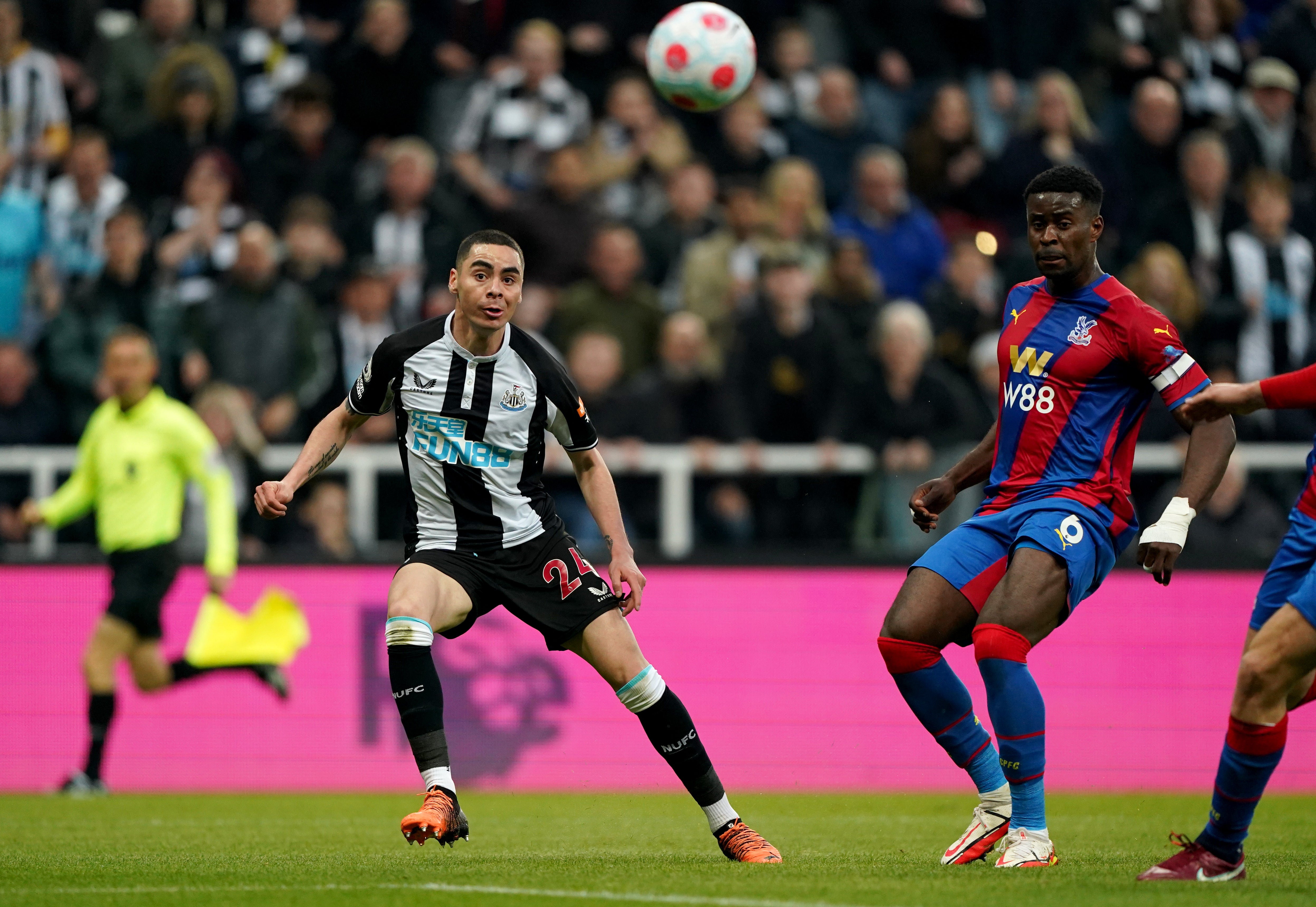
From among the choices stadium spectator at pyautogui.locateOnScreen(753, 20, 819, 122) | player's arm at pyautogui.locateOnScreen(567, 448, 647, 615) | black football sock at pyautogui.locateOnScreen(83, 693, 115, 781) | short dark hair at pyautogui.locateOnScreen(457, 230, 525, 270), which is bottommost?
black football sock at pyautogui.locateOnScreen(83, 693, 115, 781)

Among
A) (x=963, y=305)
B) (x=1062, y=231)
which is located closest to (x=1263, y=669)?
(x=1062, y=231)

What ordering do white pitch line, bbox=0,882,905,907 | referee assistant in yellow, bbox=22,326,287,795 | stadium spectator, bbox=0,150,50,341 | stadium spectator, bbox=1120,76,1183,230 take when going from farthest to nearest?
stadium spectator, bbox=1120,76,1183,230 < stadium spectator, bbox=0,150,50,341 < referee assistant in yellow, bbox=22,326,287,795 < white pitch line, bbox=0,882,905,907

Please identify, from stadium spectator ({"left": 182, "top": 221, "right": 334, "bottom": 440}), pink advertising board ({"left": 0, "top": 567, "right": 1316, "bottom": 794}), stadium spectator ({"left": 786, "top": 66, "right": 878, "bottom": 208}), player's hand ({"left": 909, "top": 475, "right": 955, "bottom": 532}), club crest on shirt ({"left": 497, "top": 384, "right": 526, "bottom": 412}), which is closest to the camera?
club crest on shirt ({"left": 497, "top": 384, "right": 526, "bottom": 412})

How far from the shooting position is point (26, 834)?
332 inches

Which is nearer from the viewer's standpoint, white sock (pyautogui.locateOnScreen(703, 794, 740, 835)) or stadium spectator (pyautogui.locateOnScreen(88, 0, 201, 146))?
white sock (pyautogui.locateOnScreen(703, 794, 740, 835))

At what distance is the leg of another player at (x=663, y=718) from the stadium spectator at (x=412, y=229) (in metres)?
6.50

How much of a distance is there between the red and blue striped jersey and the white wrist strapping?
1.50 ft

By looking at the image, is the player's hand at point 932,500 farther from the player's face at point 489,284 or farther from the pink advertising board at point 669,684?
the pink advertising board at point 669,684

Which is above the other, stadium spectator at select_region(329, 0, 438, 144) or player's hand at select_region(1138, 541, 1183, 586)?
stadium spectator at select_region(329, 0, 438, 144)

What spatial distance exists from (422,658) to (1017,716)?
215 cm

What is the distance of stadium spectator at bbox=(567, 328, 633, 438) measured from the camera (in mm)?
12289

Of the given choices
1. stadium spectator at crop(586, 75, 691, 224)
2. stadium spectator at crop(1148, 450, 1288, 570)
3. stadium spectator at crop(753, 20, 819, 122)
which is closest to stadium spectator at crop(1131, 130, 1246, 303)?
stadium spectator at crop(1148, 450, 1288, 570)

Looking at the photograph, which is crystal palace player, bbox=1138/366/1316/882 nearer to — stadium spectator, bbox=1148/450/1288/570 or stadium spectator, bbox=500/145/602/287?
stadium spectator, bbox=1148/450/1288/570

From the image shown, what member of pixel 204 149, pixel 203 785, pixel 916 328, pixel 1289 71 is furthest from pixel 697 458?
pixel 1289 71
